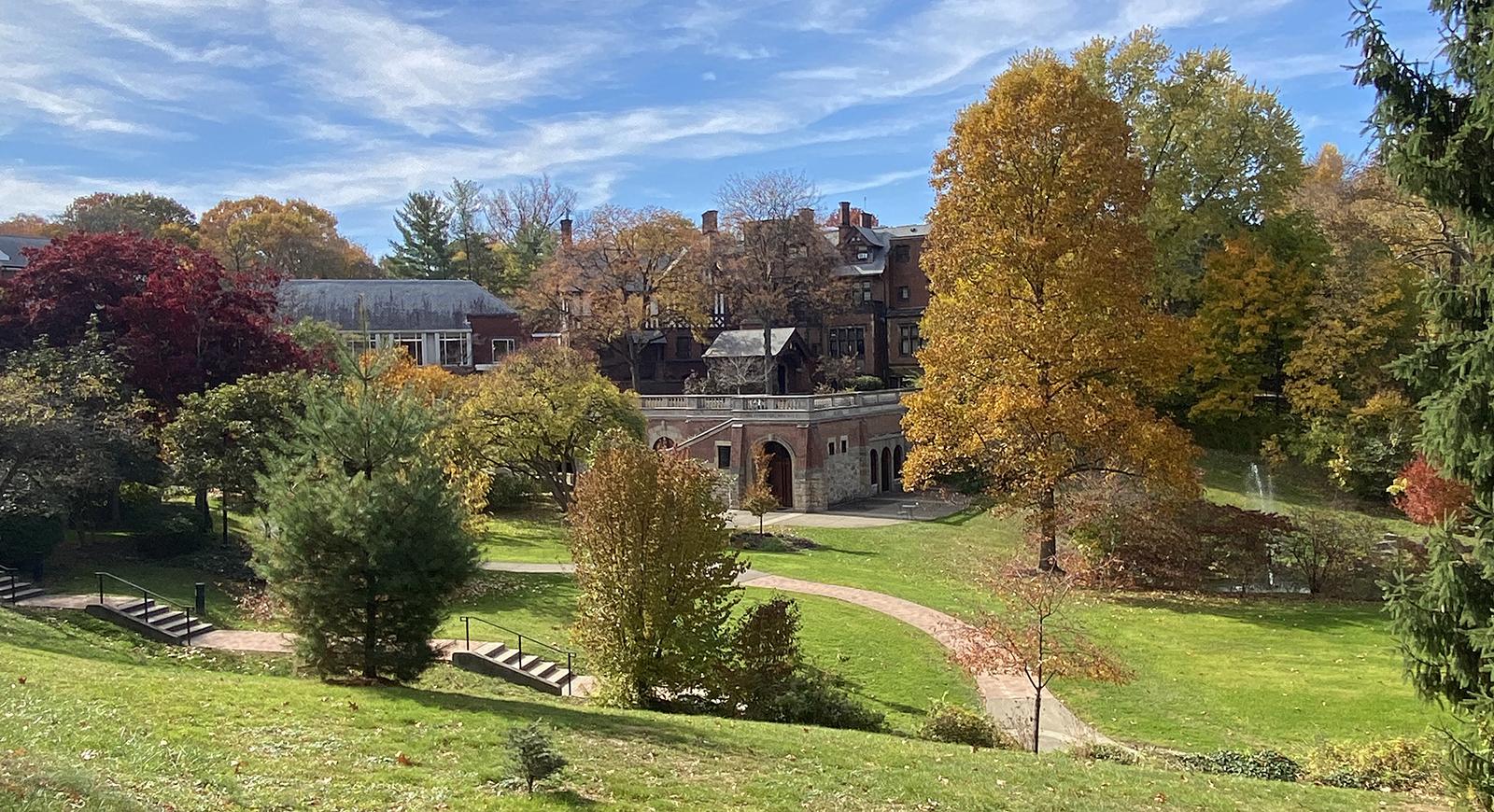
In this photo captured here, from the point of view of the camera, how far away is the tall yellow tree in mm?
24422

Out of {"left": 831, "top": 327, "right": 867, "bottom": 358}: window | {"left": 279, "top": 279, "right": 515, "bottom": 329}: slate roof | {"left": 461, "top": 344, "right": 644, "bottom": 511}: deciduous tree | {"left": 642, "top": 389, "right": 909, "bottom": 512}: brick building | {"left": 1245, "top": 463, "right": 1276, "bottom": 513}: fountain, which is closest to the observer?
{"left": 461, "top": 344, "right": 644, "bottom": 511}: deciduous tree

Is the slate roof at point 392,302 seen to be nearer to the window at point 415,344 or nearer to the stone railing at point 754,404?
the window at point 415,344

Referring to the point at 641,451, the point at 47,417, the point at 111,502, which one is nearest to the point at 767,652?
the point at 641,451

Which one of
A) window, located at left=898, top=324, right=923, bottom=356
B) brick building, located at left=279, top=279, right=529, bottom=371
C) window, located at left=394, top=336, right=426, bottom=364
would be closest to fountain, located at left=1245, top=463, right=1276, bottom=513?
window, located at left=898, top=324, right=923, bottom=356

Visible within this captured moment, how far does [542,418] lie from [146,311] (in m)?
12.4

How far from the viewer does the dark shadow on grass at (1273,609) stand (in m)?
22.1

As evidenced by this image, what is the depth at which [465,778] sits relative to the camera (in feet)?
31.2

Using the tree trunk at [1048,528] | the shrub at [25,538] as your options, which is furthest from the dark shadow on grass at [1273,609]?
the shrub at [25,538]

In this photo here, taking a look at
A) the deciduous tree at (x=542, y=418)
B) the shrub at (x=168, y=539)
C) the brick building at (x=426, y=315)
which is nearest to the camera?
the shrub at (x=168, y=539)

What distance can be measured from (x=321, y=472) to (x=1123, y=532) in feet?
70.2

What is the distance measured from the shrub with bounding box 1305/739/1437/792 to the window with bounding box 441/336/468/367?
52680 mm

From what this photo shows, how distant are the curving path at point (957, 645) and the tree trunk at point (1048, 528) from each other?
4.47 meters

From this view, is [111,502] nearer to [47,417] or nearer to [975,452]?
[47,417]

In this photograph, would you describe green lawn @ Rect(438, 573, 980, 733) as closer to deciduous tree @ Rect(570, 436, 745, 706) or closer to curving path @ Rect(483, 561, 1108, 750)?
curving path @ Rect(483, 561, 1108, 750)
